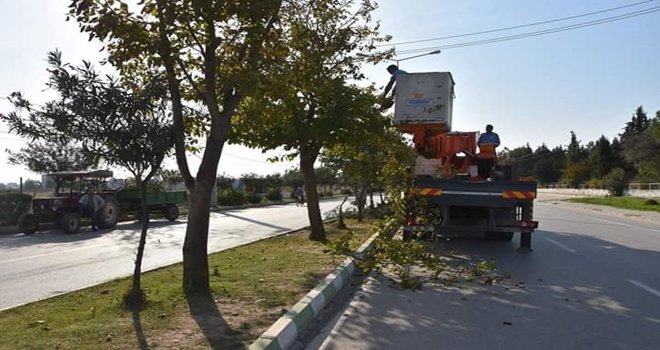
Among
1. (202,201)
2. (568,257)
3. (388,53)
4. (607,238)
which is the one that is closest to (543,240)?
(607,238)

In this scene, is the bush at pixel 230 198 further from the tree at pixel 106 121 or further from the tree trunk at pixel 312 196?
the tree at pixel 106 121

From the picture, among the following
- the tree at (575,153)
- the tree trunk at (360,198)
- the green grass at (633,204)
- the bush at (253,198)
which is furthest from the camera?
the tree at (575,153)

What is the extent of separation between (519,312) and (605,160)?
98.4m

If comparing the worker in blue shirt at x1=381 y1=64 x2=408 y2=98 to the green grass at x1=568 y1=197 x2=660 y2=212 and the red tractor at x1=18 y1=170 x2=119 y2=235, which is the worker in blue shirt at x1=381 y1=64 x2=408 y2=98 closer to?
the red tractor at x1=18 y1=170 x2=119 y2=235

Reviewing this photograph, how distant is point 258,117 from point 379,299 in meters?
3.45

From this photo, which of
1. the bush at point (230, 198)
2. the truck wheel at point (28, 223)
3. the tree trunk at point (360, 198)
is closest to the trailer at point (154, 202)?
the truck wheel at point (28, 223)

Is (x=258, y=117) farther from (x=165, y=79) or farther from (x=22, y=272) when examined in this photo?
(x=22, y=272)

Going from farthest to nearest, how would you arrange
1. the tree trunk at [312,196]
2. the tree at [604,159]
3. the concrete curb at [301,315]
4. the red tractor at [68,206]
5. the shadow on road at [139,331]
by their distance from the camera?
the tree at [604,159] → the red tractor at [68,206] → the tree trunk at [312,196] → the concrete curb at [301,315] → the shadow on road at [139,331]

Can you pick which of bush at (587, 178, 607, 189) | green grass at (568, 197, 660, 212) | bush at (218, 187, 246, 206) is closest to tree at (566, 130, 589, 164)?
bush at (587, 178, 607, 189)

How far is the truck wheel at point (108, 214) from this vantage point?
21.8 meters

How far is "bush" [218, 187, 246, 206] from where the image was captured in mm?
44875

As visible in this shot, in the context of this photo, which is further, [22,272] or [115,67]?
[22,272]

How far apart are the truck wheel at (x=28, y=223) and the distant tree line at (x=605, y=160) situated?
49.5 ft

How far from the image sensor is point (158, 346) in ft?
17.9
